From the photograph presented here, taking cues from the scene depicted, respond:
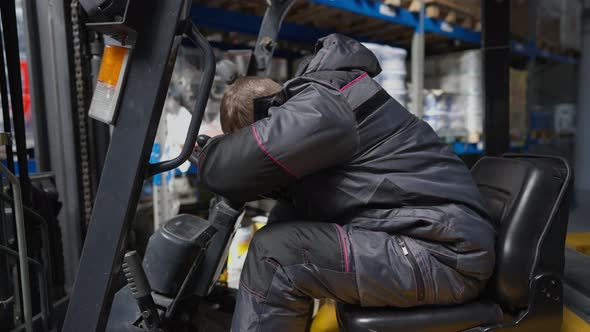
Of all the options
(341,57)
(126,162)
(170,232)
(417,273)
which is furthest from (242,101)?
(417,273)

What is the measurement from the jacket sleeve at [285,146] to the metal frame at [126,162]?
0.21 m

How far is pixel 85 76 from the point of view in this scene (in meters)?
1.99

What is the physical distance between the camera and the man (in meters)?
1.19

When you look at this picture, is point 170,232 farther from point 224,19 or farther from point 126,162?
point 224,19

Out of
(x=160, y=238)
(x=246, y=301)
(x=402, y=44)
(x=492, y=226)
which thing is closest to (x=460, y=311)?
(x=492, y=226)

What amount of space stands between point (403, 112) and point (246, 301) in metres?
0.80

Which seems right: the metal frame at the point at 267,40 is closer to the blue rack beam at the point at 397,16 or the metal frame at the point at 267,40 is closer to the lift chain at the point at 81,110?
the lift chain at the point at 81,110

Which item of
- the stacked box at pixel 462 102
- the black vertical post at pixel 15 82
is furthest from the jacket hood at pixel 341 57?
the stacked box at pixel 462 102

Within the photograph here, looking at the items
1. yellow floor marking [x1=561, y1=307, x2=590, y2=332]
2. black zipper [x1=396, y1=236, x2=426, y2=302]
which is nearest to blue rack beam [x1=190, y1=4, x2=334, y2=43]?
black zipper [x1=396, y1=236, x2=426, y2=302]

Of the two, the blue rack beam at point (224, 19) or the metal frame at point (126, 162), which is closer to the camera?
the metal frame at point (126, 162)

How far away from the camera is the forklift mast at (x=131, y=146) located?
1.09m

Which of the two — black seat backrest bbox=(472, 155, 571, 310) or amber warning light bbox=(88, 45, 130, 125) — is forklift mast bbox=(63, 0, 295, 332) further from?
black seat backrest bbox=(472, 155, 571, 310)

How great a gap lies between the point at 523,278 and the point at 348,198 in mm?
582

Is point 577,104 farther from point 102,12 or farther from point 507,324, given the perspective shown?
point 102,12
